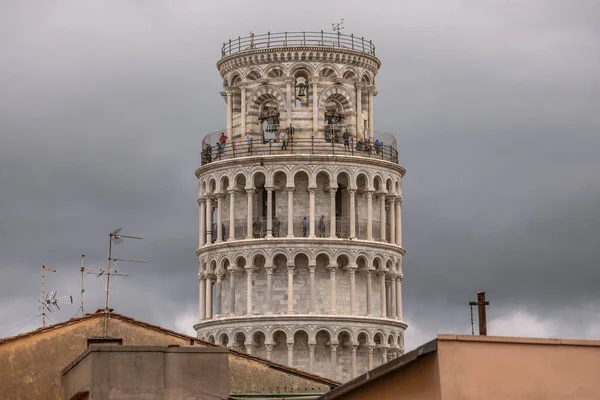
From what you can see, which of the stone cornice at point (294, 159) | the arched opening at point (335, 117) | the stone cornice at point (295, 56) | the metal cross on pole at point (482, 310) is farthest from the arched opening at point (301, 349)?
the metal cross on pole at point (482, 310)

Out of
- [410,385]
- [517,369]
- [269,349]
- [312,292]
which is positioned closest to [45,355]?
[410,385]

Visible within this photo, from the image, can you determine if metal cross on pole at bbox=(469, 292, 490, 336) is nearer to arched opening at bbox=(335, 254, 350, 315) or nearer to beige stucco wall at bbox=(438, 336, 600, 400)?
beige stucco wall at bbox=(438, 336, 600, 400)

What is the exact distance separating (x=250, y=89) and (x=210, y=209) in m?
8.34

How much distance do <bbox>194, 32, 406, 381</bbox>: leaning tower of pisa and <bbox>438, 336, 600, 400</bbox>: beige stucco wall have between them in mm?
74791

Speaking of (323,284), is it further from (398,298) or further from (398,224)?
(398,224)

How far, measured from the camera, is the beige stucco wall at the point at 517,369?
4159 cm

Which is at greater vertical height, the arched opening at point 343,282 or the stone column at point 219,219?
the stone column at point 219,219

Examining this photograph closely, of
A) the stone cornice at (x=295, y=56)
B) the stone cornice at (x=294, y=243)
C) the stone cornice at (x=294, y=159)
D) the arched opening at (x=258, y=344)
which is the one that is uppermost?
the stone cornice at (x=295, y=56)

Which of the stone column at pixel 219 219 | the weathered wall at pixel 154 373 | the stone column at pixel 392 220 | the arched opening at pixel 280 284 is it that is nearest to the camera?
the weathered wall at pixel 154 373

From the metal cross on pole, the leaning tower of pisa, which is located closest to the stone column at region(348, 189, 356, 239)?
the leaning tower of pisa

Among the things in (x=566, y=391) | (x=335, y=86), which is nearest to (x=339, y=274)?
(x=335, y=86)

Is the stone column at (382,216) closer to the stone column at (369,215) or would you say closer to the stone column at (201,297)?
the stone column at (369,215)

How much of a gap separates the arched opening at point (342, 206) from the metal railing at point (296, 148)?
6.03 feet

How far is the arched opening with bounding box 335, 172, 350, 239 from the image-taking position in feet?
395
